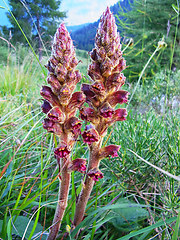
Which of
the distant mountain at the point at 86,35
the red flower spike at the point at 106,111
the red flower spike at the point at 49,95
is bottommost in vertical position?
the red flower spike at the point at 106,111

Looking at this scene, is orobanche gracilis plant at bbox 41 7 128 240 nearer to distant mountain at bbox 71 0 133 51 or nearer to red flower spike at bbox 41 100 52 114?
red flower spike at bbox 41 100 52 114

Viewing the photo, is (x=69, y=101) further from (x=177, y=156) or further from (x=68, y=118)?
(x=177, y=156)

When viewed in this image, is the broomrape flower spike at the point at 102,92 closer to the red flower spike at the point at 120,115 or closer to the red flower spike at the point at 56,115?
the red flower spike at the point at 120,115

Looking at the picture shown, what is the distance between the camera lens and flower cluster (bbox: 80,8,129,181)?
1078 millimetres

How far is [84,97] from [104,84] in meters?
0.17

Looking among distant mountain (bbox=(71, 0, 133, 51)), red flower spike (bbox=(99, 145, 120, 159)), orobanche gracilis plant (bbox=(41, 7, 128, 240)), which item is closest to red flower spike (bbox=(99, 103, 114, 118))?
orobanche gracilis plant (bbox=(41, 7, 128, 240))

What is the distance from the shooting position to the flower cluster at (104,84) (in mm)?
1078

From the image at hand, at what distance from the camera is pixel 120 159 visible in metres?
1.86

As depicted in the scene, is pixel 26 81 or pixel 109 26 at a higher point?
pixel 109 26

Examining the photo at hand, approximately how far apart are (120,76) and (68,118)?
0.38 metres

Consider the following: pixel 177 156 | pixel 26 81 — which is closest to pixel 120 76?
pixel 177 156

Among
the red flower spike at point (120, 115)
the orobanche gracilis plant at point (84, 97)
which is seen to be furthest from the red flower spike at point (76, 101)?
the red flower spike at point (120, 115)

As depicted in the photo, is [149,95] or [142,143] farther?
[149,95]

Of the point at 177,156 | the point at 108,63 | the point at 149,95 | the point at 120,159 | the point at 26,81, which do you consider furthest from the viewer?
the point at 26,81
